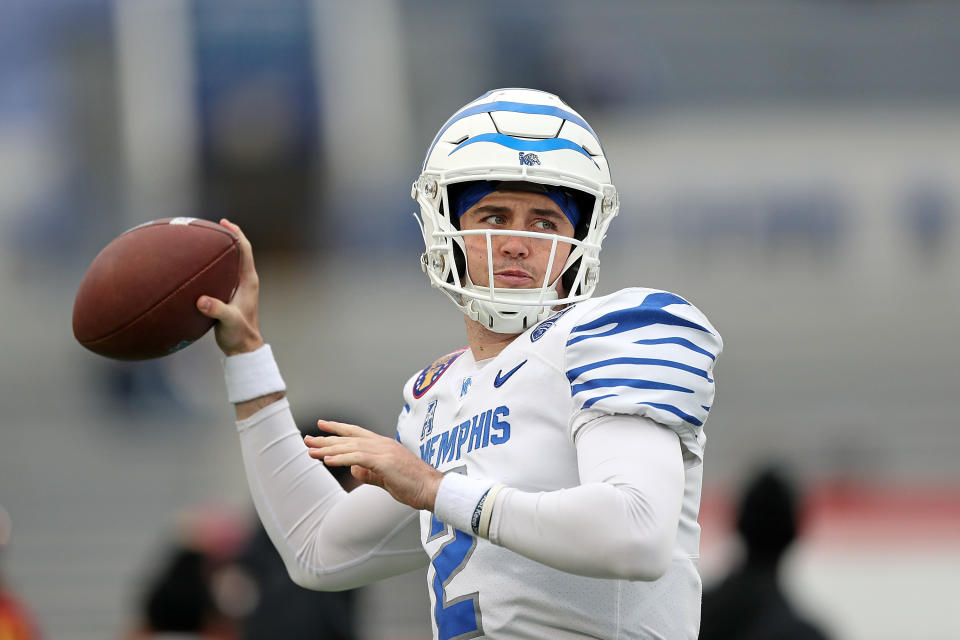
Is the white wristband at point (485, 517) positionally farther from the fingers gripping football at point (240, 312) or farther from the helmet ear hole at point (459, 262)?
the fingers gripping football at point (240, 312)

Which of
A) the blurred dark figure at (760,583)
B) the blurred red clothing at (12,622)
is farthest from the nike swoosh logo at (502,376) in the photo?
the blurred red clothing at (12,622)

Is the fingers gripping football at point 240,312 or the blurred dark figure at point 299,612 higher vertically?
the fingers gripping football at point 240,312

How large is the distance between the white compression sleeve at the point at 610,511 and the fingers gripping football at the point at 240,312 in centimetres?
72

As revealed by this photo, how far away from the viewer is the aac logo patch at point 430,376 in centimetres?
243

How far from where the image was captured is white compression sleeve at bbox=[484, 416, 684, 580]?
1.86 meters

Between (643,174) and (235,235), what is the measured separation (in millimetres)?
13448

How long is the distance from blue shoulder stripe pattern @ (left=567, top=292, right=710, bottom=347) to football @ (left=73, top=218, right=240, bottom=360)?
0.73 m

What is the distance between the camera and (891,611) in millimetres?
8555

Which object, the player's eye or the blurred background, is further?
the blurred background

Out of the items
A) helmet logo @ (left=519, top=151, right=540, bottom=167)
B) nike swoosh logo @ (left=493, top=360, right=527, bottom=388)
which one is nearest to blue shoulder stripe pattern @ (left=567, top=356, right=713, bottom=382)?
nike swoosh logo @ (left=493, top=360, right=527, bottom=388)

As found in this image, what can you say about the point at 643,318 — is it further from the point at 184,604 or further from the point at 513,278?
the point at 184,604

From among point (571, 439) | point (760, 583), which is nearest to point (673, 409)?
point (571, 439)

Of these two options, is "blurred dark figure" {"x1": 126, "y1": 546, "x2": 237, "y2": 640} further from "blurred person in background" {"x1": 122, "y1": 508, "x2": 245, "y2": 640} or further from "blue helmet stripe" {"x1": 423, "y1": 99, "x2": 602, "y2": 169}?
"blue helmet stripe" {"x1": 423, "y1": 99, "x2": 602, "y2": 169}

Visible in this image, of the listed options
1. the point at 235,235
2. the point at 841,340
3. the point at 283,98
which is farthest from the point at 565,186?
the point at 283,98
